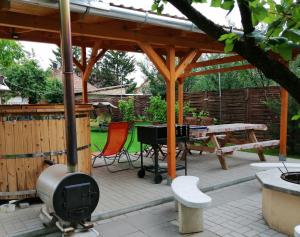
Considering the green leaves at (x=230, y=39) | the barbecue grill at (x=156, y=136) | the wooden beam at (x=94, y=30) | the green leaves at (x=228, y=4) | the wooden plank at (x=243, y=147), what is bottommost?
the wooden plank at (x=243, y=147)

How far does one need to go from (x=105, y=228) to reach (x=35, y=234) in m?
0.84

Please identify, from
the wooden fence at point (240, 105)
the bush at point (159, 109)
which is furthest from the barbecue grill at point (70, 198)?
the bush at point (159, 109)

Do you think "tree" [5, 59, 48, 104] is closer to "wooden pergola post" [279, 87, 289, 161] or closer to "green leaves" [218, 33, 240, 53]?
"wooden pergola post" [279, 87, 289, 161]

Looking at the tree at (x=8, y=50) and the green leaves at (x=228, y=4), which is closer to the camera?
the green leaves at (x=228, y=4)

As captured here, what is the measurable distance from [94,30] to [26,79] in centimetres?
1838

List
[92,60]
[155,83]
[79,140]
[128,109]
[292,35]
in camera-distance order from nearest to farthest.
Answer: [292,35] → [79,140] → [92,60] → [128,109] → [155,83]

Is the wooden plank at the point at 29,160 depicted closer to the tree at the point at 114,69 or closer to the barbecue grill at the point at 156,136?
the barbecue grill at the point at 156,136

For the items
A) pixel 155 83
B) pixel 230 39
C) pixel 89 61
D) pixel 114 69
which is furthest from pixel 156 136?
pixel 114 69

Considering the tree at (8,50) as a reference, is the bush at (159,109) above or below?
below

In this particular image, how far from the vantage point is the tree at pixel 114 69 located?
42.1m

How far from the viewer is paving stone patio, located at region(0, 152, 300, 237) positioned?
4.04 meters

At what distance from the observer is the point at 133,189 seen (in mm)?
5414

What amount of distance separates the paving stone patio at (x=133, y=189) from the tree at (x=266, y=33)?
344 centimetres

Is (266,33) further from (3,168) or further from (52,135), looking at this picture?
(3,168)
